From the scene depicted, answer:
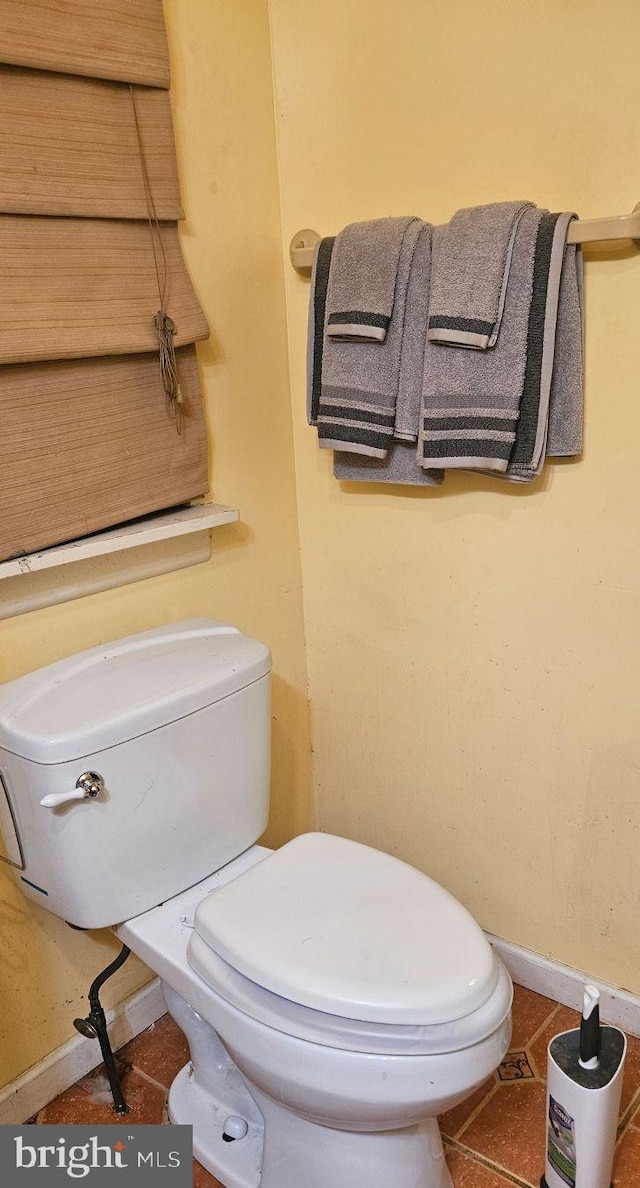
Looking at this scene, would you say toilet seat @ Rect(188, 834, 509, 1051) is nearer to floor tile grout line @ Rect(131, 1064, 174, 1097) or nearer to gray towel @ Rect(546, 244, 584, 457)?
floor tile grout line @ Rect(131, 1064, 174, 1097)

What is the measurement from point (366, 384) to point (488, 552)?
348 mm

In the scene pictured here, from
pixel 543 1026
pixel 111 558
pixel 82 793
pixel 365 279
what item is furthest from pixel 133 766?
pixel 543 1026

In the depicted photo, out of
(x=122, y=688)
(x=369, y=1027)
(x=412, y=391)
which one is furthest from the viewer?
(x=412, y=391)

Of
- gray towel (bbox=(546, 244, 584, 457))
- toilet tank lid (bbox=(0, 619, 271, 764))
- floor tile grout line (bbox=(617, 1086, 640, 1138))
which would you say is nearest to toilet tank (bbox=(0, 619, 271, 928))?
toilet tank lid (bbox=(0, 619, 271, 764))

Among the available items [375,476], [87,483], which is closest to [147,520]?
[87,483]

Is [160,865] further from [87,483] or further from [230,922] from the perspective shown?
[87,483]

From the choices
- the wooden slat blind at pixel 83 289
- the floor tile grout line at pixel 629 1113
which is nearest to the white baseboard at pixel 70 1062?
the floor tile grout line at pixel 629 1113

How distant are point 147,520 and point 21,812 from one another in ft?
1.62

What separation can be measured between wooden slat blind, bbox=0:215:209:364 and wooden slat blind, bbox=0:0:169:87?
197 mm

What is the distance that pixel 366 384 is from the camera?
1.37 metres

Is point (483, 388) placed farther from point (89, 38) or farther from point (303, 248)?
point (89, 38)

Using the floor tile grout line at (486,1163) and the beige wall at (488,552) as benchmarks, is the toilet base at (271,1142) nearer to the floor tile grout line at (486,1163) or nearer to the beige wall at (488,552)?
the floor tile grout line at (486,1163)

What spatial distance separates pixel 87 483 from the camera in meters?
1.30

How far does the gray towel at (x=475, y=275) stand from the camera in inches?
47.8
